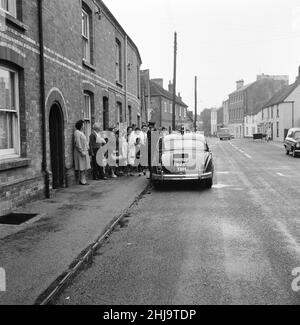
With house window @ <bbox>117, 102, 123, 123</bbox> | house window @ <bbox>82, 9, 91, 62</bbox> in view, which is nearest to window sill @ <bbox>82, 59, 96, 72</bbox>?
house window @ <bbox>82, 9, 91, 62</bbox>

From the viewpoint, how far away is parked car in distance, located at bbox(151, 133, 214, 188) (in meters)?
13.1

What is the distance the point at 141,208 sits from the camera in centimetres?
1019

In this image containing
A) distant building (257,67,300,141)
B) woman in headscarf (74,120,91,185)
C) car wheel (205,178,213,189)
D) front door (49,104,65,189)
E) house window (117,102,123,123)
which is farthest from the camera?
distant building (257,67,300,141)

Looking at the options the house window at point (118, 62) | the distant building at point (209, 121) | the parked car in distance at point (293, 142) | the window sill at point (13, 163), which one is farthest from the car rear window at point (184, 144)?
the distant building at point (209, 121)

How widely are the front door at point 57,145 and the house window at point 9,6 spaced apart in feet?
10.4

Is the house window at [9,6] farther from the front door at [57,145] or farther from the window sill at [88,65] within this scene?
the window sill at [88,65]

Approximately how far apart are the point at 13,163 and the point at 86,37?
8205 mm

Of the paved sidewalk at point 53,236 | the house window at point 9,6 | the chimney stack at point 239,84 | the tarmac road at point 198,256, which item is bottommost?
the tarmac road at point 198,256

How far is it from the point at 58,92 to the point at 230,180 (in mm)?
6607

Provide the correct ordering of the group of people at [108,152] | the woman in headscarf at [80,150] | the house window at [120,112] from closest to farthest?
1. the woman in headscarf at [80,150]
2. the group of people at [108,152]
3. the house window at [120,112]

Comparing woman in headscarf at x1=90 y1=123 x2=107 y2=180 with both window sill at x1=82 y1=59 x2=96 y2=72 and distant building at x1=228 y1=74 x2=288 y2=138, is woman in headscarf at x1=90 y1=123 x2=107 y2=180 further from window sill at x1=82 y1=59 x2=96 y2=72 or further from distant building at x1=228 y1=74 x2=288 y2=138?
distant building at x1=228 y1=74 x2=288 y2=138

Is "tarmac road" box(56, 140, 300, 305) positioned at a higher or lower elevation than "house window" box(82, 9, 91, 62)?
lower

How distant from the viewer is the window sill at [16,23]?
9.10m

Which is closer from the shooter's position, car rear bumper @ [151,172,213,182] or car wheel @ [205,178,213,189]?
car rear bumper @ [151,172,213,182]
